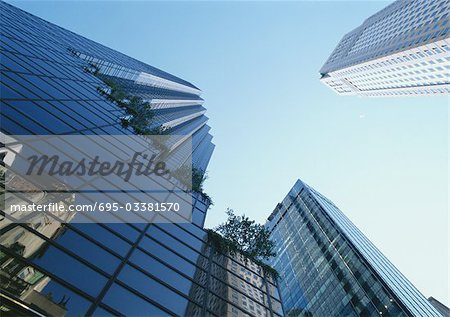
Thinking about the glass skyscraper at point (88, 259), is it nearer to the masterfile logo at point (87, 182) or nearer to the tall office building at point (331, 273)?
the masterfile logo at point (87, 182)

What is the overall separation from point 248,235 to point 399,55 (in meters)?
83.7

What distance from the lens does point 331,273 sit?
183 feet

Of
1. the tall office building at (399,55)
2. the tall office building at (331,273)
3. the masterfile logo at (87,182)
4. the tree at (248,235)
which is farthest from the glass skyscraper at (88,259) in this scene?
the tall office building at (399,55)

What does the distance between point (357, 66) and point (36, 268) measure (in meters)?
118

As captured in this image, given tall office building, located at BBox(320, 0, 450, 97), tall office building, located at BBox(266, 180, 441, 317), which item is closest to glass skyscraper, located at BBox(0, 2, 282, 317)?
tall office building, located at BBox(266, 180, 441, 317)

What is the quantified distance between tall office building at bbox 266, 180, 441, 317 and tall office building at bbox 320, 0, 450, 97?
42.9 m

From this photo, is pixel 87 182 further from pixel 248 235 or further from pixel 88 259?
pixel 248 235

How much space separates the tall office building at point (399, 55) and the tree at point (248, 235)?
68964 mm

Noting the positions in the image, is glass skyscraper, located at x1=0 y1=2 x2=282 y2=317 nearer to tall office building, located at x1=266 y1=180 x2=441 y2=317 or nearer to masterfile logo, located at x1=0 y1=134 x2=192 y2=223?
masterfile logo, located at x1=0 y1=134 x2=192 y2=223

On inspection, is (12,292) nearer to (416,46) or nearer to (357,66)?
(416,46)

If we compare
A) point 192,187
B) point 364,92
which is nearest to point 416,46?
point 364,92

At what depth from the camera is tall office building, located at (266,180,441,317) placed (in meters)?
43.1

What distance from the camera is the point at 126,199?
12.7 meters

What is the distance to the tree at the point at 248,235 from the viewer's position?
20.2 meters
